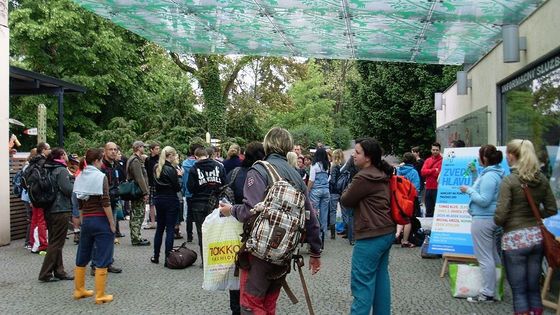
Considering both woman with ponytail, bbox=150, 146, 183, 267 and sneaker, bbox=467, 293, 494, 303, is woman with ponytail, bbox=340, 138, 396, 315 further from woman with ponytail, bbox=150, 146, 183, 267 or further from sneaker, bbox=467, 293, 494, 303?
woman with ponytail, bbox=150, 146, 183, 267

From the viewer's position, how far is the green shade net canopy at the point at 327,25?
9.47 m

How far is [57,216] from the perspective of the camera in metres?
7.74

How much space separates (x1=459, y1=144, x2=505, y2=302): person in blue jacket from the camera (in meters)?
6.52

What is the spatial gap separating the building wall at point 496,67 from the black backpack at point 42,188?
697 centimetres

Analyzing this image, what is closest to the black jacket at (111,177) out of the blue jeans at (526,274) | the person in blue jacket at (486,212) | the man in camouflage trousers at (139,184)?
the man in camouflage trousers at (139,184)

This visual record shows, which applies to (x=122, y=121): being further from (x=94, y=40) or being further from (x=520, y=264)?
(x=520, y=264)

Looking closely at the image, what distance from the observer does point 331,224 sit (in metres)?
12.0

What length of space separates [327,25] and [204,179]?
4.22m

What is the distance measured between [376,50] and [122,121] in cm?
1584

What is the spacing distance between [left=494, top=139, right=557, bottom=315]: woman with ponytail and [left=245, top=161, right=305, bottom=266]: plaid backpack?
2.24 m

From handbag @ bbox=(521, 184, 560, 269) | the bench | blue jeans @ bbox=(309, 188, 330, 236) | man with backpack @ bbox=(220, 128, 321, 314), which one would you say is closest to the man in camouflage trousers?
blue jeans @ bbox=(309, 188, 330, 236)

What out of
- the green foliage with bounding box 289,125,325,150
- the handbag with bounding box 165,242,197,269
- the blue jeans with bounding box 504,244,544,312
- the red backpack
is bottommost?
the handbag with bounding box 165,242,197,269

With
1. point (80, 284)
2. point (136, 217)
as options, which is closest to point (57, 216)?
point (80, 284)

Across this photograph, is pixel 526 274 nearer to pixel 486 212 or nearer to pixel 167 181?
pixel 486 212
